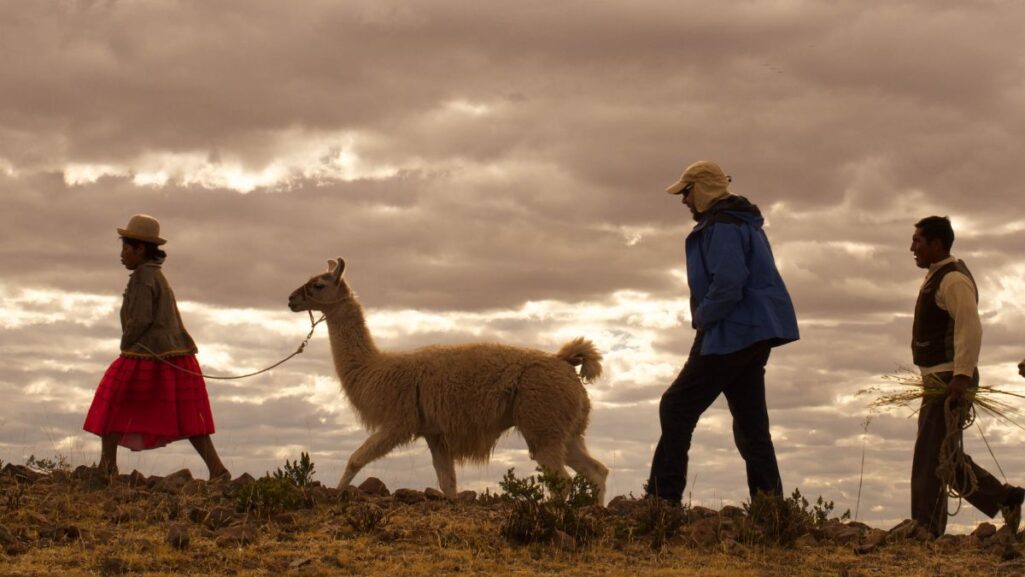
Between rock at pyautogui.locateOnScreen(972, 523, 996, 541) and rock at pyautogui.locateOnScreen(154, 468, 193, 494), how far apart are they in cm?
657

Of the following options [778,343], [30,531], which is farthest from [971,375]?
[30,531]

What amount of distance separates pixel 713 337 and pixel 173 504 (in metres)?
4.44

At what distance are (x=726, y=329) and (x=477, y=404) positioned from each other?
3539mm

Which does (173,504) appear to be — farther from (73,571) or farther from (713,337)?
(713,337)

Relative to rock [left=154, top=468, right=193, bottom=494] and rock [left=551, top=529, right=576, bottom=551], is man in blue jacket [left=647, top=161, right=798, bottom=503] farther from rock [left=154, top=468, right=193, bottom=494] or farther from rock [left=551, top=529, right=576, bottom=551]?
rock [left=154, top=468, right=193, bottom=494]

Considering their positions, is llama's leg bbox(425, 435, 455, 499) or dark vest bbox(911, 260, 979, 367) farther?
llama's leg bbox(425, 435, 455, 499)

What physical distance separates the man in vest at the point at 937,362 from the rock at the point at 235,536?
5.47 meters

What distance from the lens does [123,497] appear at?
10.9 meters

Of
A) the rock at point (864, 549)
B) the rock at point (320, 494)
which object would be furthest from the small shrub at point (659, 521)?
the rock at point (320, 494)

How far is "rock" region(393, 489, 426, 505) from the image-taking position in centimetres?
1105

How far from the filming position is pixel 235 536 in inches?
366

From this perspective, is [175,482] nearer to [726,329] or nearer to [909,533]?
[726,329]

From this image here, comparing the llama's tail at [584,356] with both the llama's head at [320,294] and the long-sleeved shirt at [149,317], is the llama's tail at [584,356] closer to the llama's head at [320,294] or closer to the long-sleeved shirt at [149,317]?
the llama's head at [320,294]

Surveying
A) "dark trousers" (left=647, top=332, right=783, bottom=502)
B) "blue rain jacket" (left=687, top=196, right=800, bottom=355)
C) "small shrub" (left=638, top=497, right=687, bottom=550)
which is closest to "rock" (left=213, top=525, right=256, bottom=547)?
"small shrub" (left=638, top=497, right=687, bottom=550)
